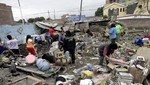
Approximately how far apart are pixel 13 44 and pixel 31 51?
1311 millimetres

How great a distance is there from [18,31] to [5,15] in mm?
19271

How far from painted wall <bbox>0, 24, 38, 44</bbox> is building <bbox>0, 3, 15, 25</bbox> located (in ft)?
53.7

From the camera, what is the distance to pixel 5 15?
30.1m

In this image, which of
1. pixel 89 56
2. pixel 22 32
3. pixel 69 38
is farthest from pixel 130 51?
pixel 22 32

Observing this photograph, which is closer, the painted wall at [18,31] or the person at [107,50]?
the person at [107,50]

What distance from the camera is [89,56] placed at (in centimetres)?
890

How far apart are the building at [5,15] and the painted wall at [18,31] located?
1637cm

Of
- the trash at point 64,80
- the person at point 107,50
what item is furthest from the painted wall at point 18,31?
the person at point 107,50

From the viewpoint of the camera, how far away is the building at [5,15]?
96.0 ft

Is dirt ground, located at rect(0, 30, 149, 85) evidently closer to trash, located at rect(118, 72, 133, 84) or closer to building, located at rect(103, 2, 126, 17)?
trash, located at rect(118, 72, 133, 84)

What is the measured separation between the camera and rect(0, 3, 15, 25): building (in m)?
29.2

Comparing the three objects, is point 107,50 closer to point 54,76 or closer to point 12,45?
point 54,76

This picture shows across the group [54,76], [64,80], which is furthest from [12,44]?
[64,80]

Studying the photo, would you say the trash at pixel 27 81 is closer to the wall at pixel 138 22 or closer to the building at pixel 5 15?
the wall at pixel 138 22
